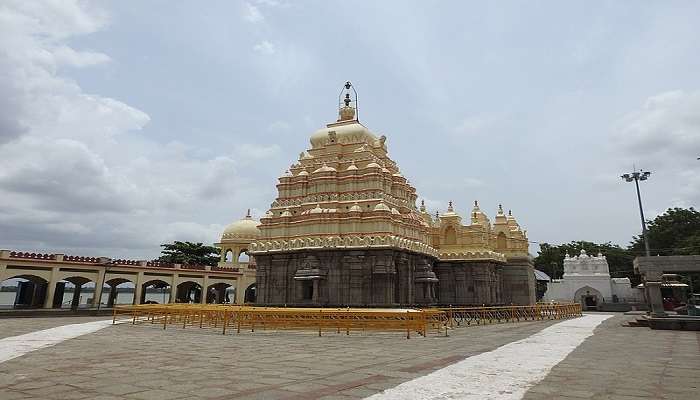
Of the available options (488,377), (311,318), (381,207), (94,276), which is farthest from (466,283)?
(94,276)

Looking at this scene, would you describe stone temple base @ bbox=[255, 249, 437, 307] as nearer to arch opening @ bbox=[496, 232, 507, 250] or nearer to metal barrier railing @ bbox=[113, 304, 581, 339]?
metal barrier railing @ bbox=[113, 304, 581, 339]

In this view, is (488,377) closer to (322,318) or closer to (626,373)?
(626,373)

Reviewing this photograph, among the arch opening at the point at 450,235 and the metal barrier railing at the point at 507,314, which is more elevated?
the arch opening at the point at 450,235

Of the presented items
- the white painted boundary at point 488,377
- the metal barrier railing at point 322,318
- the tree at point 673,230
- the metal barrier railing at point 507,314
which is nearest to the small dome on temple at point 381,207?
the metal barrier railing at point 507,314

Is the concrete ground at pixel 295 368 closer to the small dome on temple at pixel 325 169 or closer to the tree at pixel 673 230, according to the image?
the small dome on temple at pixel 325 169

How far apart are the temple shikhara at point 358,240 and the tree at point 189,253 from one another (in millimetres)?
29767

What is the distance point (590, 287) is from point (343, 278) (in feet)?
119

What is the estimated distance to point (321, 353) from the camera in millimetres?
10992

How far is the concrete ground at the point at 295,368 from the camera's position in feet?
21.5

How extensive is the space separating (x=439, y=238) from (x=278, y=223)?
13.3 meters

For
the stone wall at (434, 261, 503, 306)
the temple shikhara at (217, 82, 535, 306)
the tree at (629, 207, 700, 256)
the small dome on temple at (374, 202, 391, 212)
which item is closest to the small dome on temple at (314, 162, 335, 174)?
the temple shikhara at (217, 82, 535, 306)

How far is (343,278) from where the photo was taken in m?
24.3

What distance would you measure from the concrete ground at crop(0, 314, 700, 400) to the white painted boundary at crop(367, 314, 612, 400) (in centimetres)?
27

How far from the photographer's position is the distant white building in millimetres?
47094
